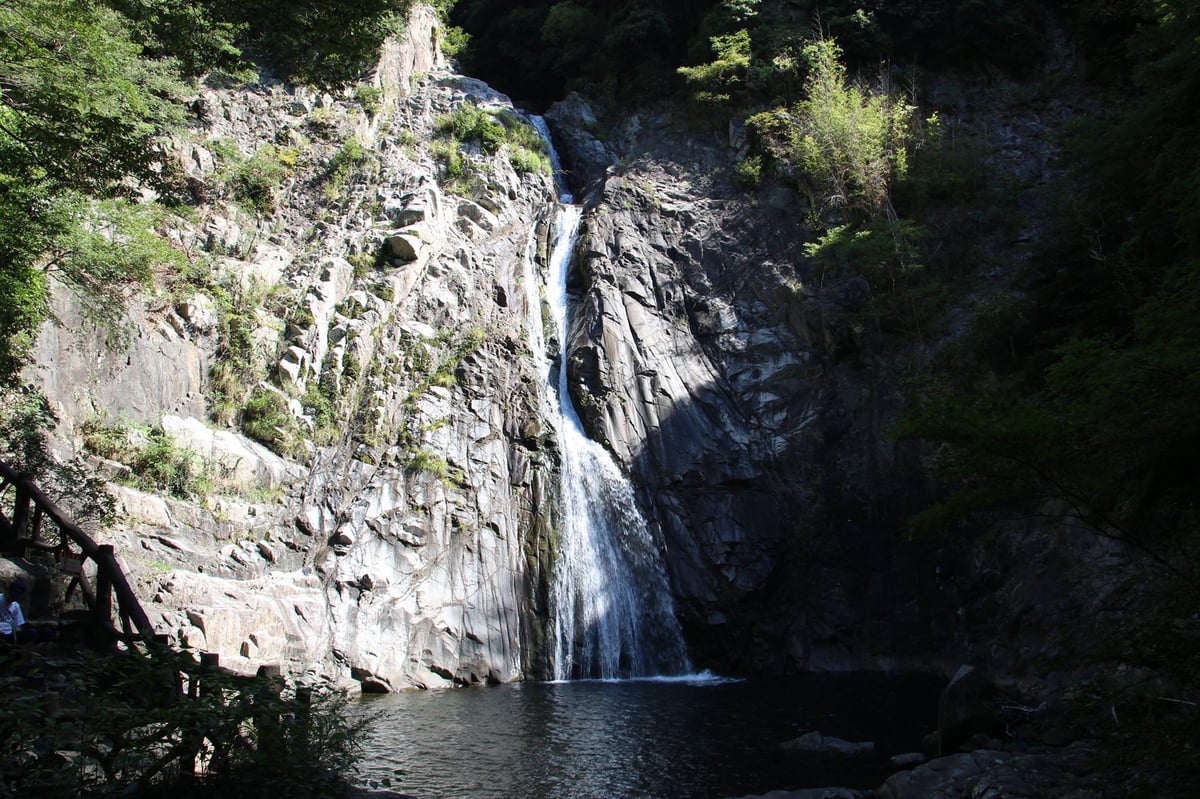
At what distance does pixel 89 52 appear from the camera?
9961 mm

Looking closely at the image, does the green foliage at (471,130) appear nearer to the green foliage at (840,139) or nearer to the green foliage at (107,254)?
the green foliage at (840,139)

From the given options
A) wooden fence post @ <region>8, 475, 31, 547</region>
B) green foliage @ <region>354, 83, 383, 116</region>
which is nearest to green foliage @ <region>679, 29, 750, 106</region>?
green foliage @ <region>354, 83, 383, 116</region>

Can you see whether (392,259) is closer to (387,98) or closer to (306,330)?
(306,330)

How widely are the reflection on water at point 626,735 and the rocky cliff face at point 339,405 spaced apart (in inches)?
86.3

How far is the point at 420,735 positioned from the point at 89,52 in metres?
10.5

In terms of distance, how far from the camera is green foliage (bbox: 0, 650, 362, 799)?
13.1ft

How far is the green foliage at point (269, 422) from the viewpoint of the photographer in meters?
17.9

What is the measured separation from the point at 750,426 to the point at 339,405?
1130cm

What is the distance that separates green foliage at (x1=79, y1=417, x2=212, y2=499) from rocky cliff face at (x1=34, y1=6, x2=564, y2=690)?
9.4 inches

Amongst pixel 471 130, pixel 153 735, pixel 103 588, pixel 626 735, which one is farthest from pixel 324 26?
pixel 471 130

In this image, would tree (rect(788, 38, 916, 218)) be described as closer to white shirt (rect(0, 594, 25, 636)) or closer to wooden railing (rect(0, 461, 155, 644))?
wooden railing (rect(0, 461, 155, 644))

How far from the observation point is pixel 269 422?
18.1 meters

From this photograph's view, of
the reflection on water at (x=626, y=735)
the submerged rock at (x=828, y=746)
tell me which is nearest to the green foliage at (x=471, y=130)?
the reflection on water at (x=626, y=735)

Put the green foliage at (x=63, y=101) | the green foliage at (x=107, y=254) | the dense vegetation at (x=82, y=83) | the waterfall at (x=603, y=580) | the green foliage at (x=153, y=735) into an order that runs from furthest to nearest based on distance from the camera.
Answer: the waterfall at (x=603, y=580)
the green foliage at (x=107, y=254)
the green foliage at (x=63, y=101)
the dense vegetation at (x=82, y=83)
the green foliage at (x=153, y=735)
